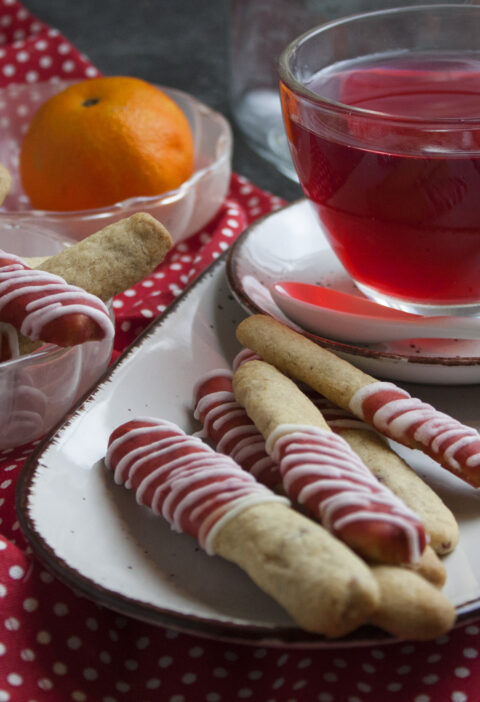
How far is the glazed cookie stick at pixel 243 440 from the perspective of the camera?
0.57m

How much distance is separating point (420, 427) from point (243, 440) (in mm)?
143

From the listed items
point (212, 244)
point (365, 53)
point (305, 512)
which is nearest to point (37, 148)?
point (212, 244)

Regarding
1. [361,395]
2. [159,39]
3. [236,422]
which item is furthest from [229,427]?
[159,39]

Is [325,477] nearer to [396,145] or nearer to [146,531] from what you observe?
[146,531]

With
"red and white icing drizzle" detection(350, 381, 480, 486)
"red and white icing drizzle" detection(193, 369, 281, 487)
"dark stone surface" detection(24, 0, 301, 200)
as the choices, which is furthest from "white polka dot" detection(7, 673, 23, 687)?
"dark stone surface" detection(24, 0, 301, 200)

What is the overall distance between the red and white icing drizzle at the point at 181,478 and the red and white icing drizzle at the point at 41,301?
0.10 meters

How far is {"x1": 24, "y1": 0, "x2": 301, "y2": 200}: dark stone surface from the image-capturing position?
1.78 meters

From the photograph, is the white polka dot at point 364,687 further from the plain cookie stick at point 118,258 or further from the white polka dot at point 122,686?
the plain cookie stick at point 118,258

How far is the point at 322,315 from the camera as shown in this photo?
87cm

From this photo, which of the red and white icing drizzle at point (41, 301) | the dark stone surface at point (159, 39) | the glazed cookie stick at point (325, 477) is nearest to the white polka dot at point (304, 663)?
the glazed cookie stick at point (325, 477)

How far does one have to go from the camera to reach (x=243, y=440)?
0.70 meters

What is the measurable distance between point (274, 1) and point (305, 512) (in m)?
1.05

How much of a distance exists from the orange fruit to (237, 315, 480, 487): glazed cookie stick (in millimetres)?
413

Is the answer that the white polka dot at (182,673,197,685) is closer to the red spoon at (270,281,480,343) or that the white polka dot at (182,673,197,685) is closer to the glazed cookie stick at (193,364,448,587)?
the glazed cookie stick at (193,364,448,587)
